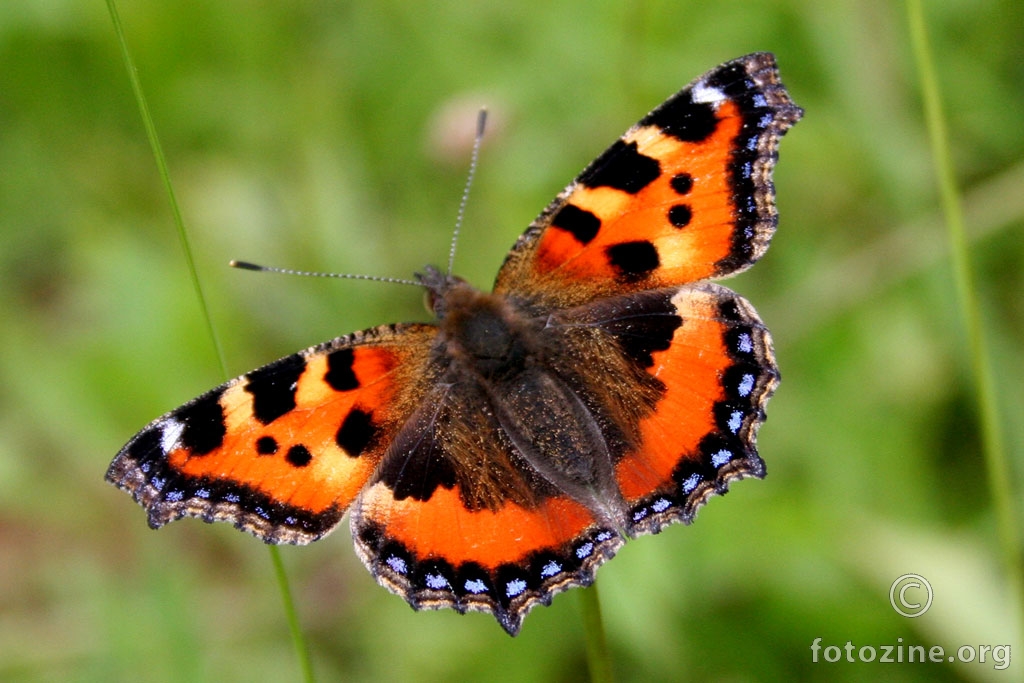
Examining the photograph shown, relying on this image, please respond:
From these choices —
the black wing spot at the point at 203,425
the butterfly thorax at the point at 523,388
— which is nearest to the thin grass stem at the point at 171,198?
the black wing spot at the point at 203,425

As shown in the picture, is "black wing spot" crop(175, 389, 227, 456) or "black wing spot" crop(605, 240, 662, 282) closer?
"black wing spot" crop(175, 389, 227, 456)

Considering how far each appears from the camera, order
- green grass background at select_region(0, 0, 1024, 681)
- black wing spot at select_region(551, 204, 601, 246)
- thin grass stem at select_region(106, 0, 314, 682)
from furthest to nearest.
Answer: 1. green grass background at select_region(0, 0, 1024, 681)
2. black wing spot at select_region(551, 204, 601, 246)
3. thin grass stem at select_region(106, 0, 314, 682)

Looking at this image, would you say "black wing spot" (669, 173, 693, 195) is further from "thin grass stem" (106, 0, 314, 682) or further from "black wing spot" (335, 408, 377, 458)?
"thin grass stem" (106, 0, 314, 682)

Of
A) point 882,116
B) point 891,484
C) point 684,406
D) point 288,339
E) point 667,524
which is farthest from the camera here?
point 288,339

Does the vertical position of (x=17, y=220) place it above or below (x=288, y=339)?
above

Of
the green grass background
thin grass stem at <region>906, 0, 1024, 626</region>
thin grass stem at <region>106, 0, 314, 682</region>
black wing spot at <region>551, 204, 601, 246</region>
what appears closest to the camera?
thin grass stem at <region>106, 0, 314, 682</region>


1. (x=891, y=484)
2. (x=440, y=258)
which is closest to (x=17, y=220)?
(x=440, y=258)

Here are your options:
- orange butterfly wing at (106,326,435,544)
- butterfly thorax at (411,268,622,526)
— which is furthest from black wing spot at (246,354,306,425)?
butterfly thorax at (411,268,622,526)

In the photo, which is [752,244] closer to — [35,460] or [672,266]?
[672,266]
